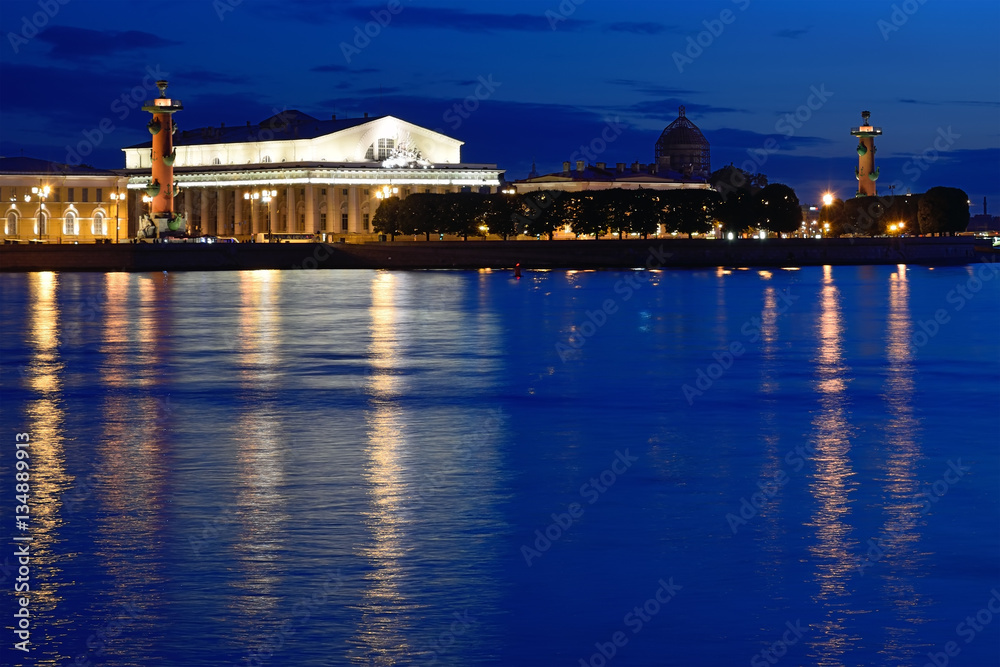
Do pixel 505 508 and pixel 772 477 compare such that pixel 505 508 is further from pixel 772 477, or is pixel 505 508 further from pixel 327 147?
pixel 327 147

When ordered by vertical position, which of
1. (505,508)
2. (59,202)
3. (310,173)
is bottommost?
(505,508)

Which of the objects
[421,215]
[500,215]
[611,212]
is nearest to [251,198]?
[421,215]

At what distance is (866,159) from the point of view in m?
116

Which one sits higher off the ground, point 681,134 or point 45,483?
point 681,134

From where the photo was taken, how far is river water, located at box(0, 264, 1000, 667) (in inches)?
322

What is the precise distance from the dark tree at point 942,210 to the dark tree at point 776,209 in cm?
872

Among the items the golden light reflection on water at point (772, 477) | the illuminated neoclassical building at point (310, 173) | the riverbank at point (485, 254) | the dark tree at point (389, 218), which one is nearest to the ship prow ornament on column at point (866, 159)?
the riverbank at point (485, 254)

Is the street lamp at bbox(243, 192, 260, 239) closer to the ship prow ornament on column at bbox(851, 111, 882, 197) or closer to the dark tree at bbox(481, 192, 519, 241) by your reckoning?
the dark tree at bbox(481, 192, 519, 241)

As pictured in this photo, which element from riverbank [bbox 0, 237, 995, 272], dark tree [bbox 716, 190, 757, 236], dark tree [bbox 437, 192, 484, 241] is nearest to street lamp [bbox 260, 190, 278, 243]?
dark tree [bbox 437, 192, 484, 241]

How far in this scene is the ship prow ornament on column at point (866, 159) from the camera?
4577 inches

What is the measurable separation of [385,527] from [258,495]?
1.58 m

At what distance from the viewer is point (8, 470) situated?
12953 mm

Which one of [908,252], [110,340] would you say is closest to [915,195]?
[908,252]

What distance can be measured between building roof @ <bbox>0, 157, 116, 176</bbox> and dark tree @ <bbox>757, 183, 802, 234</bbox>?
48542mm
